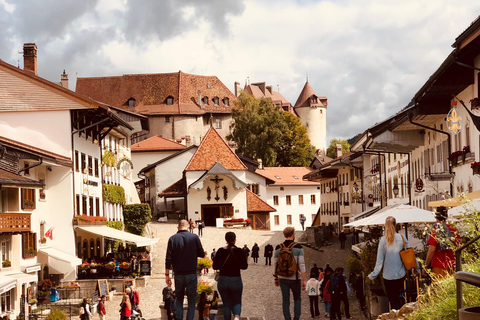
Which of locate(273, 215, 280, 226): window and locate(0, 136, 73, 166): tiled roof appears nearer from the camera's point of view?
A: locate(0, 136, 73, 166): tiled roof

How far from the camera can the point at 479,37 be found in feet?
72.4

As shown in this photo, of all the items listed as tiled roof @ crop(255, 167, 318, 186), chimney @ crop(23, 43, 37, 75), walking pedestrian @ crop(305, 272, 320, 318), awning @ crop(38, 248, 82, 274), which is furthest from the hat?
tiled roof @ crop(255, 167, 318, 186)

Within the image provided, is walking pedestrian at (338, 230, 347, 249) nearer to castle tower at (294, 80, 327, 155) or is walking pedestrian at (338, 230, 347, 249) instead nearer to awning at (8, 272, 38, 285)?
awning at (8, 272, 38, 285)

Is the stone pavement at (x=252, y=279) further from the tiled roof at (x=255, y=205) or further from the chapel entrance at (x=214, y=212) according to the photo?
the tiled roof at (x=255, y=205)

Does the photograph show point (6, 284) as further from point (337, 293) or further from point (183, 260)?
point (183, 260)

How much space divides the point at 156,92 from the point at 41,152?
81671 mm

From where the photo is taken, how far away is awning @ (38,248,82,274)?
41.7m

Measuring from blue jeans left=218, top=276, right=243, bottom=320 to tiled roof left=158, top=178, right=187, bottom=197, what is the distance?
231ft

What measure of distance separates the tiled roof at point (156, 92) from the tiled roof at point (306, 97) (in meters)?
Result: 31.7

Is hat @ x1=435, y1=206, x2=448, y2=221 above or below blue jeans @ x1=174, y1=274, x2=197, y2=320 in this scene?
above

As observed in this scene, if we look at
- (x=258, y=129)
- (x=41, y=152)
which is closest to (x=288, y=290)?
(x=41, y=152)

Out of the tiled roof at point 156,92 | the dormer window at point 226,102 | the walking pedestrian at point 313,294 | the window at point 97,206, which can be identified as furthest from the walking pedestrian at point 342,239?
the dormer window at point 226,102

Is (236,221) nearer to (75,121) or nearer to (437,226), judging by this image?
(75,121)

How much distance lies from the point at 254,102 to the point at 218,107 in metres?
16.1
